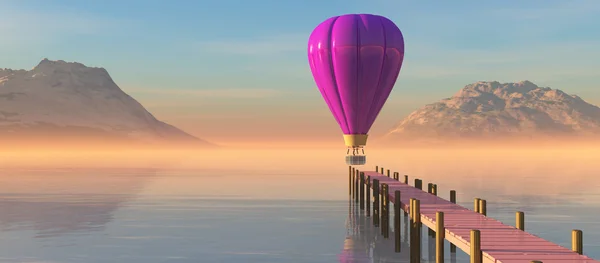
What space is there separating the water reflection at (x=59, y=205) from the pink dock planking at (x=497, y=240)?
17.1 meters

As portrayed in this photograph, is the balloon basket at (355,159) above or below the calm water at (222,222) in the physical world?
above

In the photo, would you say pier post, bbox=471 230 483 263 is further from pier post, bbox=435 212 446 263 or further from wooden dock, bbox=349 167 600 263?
pier post, bbox=435 212 446 263

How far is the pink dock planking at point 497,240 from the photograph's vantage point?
17.5 metres

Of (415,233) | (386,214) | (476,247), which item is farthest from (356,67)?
(476,247)

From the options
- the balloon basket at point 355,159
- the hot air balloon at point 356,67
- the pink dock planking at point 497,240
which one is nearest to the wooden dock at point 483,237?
the pink dock planking at point 497,240

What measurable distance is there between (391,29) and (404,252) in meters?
16.6

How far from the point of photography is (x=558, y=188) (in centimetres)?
6462

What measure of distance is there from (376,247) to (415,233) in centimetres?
510

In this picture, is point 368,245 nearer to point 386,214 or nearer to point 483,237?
point 386,214

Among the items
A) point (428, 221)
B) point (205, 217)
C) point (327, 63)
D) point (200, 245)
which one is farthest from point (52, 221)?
point (428, 221)

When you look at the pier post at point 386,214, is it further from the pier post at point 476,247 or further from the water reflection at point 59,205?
the pier post at point 476,247

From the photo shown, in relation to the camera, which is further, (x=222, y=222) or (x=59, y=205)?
(x=59, y=205)

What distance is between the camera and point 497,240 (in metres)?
19.9

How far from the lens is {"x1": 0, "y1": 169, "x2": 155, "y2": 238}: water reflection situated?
3616cm
